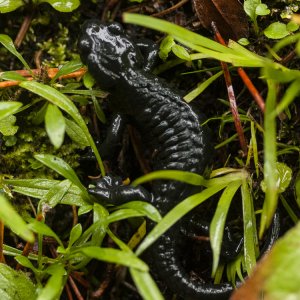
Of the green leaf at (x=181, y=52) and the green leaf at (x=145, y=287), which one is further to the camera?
the green leaf at (x=181, y=52)

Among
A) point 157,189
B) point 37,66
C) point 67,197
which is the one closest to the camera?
point 67,197

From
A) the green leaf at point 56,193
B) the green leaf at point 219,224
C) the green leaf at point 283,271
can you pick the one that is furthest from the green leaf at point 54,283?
the green leaf at point 283,271

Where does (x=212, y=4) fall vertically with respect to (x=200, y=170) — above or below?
above

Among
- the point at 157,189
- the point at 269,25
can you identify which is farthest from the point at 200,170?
the point at 269,25

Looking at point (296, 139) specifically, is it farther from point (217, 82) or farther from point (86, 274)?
point (86, 274)

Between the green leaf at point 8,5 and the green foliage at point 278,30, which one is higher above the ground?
the green leaf at point 8,5

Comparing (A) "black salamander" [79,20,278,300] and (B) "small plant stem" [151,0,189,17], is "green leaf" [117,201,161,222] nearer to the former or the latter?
(A) "black salamander" [79,20,278,300]

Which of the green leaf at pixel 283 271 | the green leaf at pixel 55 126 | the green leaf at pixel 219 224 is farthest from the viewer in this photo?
the green leaf at pixel 219 224

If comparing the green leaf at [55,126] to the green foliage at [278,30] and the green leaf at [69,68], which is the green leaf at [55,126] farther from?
the green foliage at [278,30]
